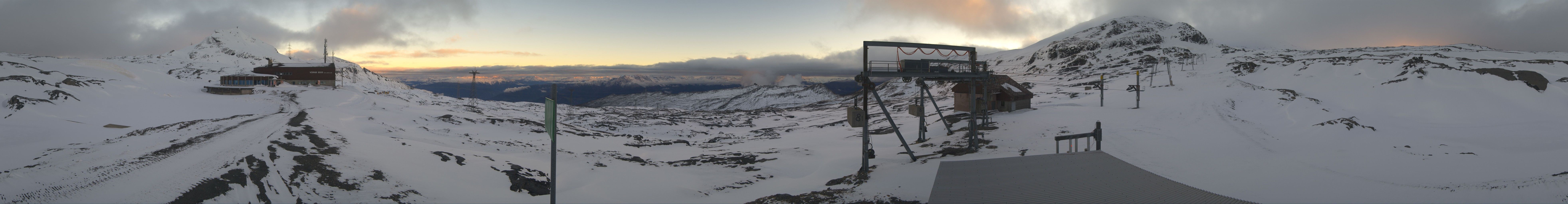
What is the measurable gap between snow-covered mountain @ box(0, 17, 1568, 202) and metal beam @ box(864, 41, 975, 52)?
4.91 metres

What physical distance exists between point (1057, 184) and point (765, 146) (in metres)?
30.8

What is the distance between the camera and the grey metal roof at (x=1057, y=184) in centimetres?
1177

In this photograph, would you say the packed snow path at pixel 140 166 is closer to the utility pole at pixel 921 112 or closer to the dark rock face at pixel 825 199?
the dark rock face at pixel 825 199

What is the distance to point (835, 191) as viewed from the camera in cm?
1755

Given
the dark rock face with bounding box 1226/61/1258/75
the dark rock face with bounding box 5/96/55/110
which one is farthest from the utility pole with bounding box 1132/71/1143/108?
the dark rock face with bounding box 5/96/55/110

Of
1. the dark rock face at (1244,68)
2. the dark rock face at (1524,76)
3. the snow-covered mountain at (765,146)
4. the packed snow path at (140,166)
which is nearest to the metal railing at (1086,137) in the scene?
→ the snow-covered mountain at (765,146)

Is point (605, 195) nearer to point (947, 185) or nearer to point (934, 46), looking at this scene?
point (947, 185)

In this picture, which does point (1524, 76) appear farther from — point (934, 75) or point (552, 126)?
point (552, 126)

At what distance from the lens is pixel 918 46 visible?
2353 cm

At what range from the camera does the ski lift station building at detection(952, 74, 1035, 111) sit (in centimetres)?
4588

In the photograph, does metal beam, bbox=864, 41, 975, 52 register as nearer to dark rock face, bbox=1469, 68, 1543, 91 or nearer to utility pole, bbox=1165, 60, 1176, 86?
dark rock face, bbox=1469, 68, 1543, 91

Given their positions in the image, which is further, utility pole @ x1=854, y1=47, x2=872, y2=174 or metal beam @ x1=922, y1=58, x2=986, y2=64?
metal beam @ x1=922, y1=58, x2=986, y2=64

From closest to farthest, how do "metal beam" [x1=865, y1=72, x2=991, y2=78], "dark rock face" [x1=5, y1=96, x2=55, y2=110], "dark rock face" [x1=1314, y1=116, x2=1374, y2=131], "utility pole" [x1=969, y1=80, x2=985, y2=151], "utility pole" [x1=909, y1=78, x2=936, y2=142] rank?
"metal beam" [x1=865, y1=72, x2=991, y2=78] → "utility pole" [x1=909, y1=78, x2=936, y2=142] → "utility pole" [x1=969, y1=80, x2=985, y2=151] → "dark rock face" [x1=1314, y1=116, x2=1374, y2=131] → "dark rock face" [x1=5, y1=96, x2=55, y2=110]

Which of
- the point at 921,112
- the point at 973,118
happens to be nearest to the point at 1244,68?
the point at 973,118
